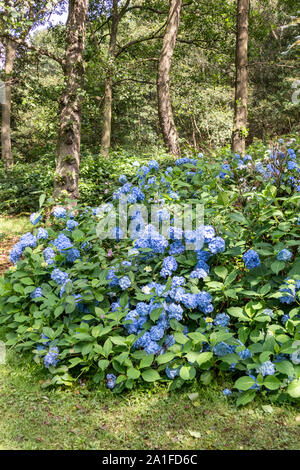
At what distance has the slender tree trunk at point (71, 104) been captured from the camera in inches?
202

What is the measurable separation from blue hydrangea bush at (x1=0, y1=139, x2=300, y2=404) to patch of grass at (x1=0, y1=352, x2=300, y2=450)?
0.09m

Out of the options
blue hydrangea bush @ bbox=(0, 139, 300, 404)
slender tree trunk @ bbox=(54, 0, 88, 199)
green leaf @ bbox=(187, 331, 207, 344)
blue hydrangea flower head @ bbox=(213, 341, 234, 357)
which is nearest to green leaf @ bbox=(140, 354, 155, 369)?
blue hydrangea bush @ bbox=(0, 139, 300, 404)

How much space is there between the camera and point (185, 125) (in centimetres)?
2144

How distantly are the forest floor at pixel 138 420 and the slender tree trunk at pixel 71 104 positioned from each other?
10.9 feet

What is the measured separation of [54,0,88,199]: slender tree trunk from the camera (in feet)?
16.8

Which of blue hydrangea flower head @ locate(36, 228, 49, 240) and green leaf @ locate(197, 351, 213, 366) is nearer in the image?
green leaf @ locate(197, 351, 213, 366)

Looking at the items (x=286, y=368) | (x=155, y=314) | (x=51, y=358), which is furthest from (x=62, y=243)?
(x=286, y=368)

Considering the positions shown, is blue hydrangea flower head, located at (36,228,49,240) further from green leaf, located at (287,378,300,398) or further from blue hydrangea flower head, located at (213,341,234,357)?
green leaf, located at (287,378,300,398)

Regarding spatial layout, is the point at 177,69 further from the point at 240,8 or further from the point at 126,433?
the point at 126,433

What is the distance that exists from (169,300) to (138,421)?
29.0 inches

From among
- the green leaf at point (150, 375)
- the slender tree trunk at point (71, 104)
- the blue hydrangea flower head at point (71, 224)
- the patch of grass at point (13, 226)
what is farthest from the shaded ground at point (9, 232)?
the green leaf at point (150, 375)
